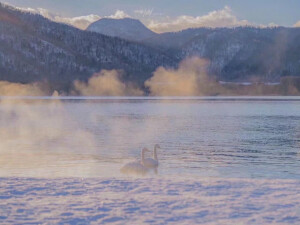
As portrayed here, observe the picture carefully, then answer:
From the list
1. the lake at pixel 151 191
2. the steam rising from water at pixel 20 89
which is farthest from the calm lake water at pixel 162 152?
the steam rising from water at pixel 20 89

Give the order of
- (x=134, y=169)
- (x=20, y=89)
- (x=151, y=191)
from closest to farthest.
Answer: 1. (x=151, y=191)
2. (x=134, y=169)
3. (x=20, y=89)

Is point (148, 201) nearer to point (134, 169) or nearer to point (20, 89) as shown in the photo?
point (134, 169)

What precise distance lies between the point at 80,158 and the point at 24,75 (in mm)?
167098

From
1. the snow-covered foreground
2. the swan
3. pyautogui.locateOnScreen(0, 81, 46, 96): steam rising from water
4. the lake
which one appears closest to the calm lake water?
the lake

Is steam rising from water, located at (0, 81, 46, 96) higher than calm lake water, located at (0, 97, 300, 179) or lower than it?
higher

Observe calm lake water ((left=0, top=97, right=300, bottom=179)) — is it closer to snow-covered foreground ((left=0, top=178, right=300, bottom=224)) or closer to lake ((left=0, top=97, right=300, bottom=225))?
lake ((left=0, top=97, right=300, bottom=225))

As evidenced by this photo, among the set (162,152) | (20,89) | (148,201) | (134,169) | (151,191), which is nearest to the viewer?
(148,201)

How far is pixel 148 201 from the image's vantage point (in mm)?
10023

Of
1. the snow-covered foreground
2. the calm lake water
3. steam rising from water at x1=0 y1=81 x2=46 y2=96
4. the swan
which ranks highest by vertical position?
steam rising from water at x1=0 y1=81 x2=46 y2=96

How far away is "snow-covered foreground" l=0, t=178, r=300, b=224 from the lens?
8789mm

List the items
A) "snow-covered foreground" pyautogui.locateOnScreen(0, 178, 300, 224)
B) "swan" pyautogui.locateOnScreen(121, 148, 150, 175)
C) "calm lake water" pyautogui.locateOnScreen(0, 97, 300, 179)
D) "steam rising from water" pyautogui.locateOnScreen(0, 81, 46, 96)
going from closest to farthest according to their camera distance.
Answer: "snow-covered foreground" pyautogui.locateOnScreen(0, 178, 300, 224), "swan" pyautogui.locateOnScreen(121, 148, 150, 175), "calm lake water" pyautogui.locateOnScreen(0, 97, 300, 179), "steam rising from water" pyautogui.locateOnScreen(0, 81, 46, 96)

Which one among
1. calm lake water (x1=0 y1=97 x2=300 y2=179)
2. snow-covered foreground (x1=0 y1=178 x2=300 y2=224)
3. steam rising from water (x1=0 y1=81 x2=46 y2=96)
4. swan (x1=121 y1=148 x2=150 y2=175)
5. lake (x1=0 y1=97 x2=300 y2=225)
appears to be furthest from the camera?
steam rising from water (x1=0 y1=81 x2=46 y2=96)

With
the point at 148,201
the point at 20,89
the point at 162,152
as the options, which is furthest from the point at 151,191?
the point at 20,89

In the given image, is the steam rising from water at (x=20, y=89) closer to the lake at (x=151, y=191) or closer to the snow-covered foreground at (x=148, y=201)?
the lake at (x=151, y=191)
